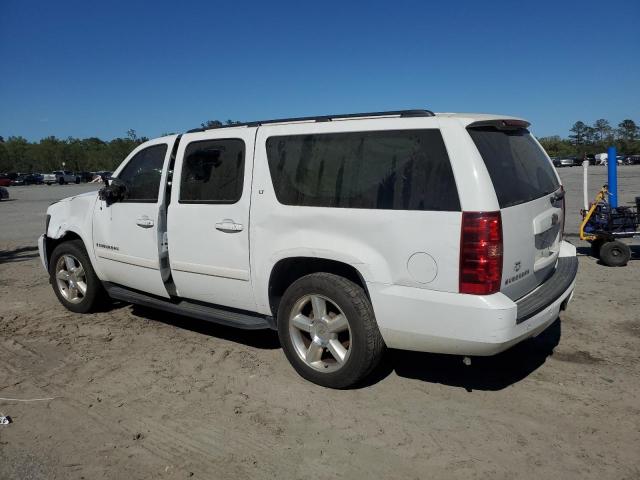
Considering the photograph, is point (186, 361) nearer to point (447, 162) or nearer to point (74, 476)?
point (74, 476)

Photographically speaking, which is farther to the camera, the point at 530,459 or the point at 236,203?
the point at 236,203

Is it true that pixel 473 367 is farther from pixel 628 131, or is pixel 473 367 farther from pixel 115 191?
pixel 628 131

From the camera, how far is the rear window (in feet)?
10.9

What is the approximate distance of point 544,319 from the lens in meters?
3.51

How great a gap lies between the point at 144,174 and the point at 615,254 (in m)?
6.59

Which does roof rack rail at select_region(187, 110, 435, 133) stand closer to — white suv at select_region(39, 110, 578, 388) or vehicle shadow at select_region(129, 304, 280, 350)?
white suv at select_region(39, 110, 578, 388)

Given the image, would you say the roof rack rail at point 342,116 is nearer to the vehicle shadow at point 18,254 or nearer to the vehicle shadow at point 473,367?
the vehicle shadow at point 473,367

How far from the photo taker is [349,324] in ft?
11.8

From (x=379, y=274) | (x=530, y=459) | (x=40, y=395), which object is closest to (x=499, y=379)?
(x=530, y=459)

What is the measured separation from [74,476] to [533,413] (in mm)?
2802

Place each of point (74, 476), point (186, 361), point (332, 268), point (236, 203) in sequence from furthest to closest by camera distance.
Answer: point (186, 361) < point (236, 203) < point (332, 268) < point (74, 476)

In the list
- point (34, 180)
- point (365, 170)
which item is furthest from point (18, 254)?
point (34, 180)

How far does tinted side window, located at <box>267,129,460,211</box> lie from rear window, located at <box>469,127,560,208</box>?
12.5 inches

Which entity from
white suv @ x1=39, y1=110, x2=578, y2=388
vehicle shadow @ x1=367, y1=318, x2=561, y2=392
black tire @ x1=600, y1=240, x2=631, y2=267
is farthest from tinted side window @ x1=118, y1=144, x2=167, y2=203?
black tire @ x1=600, y1=240, x2=631, y2=267
